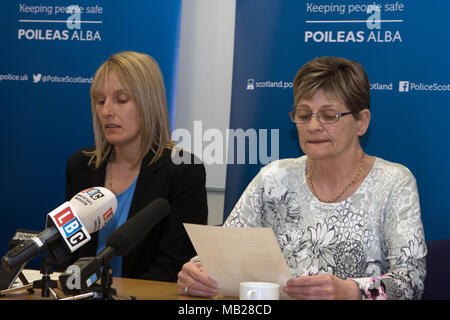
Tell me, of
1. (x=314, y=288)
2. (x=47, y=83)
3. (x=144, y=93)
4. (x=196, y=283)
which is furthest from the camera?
(x=47, y=83)

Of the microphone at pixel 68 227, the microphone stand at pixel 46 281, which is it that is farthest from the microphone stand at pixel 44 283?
the microphone at pixel 68 227

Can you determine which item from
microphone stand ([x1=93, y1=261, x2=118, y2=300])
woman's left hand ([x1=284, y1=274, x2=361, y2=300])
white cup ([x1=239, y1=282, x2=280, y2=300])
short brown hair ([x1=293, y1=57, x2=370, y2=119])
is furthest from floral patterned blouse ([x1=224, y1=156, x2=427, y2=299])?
microphone stand ([x1=93, y1=261, x2=118, y2=300])

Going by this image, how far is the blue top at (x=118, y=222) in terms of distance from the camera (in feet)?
10.1

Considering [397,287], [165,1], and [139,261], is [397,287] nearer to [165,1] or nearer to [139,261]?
[139,261]

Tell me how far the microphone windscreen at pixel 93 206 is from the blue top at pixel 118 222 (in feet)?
3.24

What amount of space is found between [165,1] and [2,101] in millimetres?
1518

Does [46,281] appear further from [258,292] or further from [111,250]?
[258,292]

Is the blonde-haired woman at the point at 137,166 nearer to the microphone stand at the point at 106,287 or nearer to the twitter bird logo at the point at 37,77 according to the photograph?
the microphone stand at the point at 106,287

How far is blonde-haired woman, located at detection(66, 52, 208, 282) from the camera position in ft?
10.0

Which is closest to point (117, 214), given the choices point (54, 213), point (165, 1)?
point (54, 213)

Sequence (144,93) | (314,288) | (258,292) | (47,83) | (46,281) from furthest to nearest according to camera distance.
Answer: (47,83) → (144,93) → (46,281) → (314,288) → (258,292)

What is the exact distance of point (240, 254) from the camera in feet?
6.49

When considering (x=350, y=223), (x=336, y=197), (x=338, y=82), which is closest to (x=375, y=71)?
(x=338, y=82)

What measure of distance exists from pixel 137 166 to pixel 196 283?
1.28 meters
